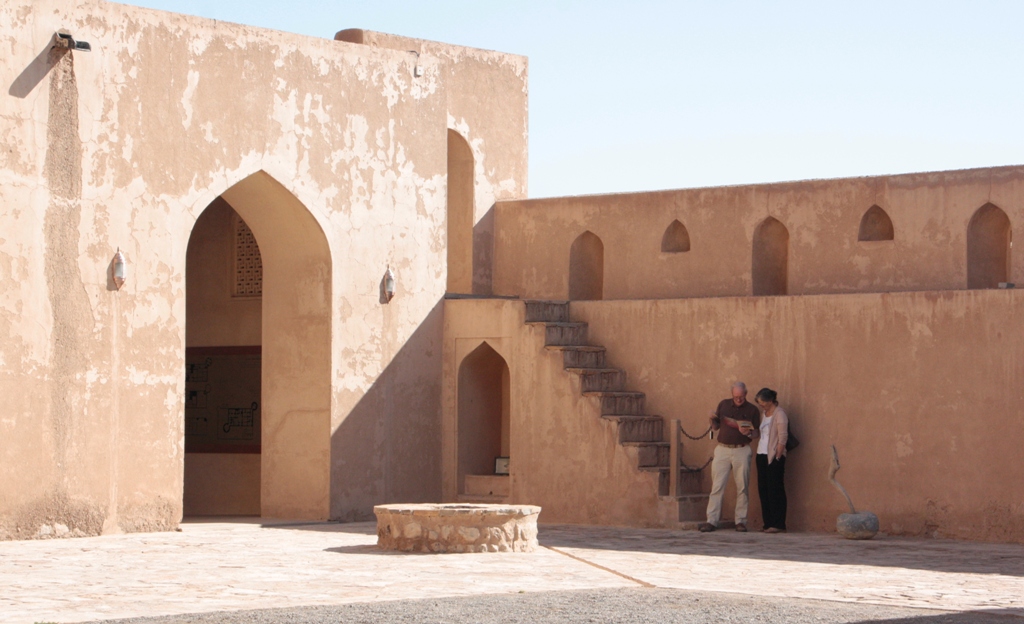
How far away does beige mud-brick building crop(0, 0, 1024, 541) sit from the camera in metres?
13.2

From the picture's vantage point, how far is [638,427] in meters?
15.3

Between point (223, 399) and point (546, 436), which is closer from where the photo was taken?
point (546, 436)

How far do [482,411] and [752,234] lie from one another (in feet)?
11.0

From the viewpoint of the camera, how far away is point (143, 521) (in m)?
13.6

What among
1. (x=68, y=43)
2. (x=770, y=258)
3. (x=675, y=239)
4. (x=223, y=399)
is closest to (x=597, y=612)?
(x=68, y=43)

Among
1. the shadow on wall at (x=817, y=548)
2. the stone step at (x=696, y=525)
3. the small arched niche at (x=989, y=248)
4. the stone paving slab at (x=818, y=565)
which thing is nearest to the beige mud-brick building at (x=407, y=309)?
A: the small arched niche at (x=989, y=248)

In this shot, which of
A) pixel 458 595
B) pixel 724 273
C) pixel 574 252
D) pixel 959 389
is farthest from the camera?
pixel 574 252

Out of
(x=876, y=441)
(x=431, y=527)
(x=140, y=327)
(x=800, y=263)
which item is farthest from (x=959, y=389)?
(x=140, y=327)

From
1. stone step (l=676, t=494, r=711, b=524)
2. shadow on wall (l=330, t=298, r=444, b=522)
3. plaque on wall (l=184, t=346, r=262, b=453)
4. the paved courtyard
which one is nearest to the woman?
the paved courtyard

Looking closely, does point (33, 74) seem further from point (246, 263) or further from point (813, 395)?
point (813, 395)

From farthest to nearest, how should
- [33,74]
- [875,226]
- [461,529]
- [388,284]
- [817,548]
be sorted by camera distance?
[875,226] → [388,284] → [33,74] → [817,548] → [461,529]

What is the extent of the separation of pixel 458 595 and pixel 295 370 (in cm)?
662

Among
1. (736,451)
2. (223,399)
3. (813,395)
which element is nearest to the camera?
(813,395)

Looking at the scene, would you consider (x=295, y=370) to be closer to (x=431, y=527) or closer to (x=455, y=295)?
(x=455, y=295)
